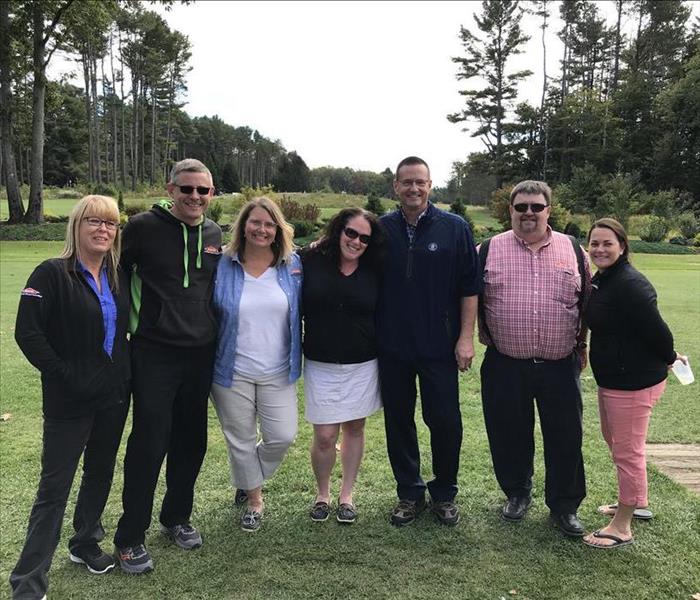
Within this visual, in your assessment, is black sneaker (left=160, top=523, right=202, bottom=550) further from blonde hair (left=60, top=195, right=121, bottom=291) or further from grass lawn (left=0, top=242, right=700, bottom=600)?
blonde hair (left=60, top=195, right=121, bottom=291)

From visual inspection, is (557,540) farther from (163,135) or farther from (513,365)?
(163,135)

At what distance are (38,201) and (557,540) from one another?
26.4m

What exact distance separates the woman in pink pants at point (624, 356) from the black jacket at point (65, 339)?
2.55 meters

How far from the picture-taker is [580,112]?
41.5m

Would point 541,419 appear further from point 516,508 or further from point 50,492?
point 50,492

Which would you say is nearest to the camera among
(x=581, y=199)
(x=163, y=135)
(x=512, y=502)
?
(x=512, y=502)

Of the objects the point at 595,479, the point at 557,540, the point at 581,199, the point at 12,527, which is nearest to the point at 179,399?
the point at 12,527

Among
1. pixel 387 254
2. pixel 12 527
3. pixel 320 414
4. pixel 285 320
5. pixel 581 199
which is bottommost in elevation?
pixel 12 527

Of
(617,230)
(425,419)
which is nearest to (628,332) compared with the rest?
(617,230)

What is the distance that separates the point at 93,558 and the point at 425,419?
6.33 ft

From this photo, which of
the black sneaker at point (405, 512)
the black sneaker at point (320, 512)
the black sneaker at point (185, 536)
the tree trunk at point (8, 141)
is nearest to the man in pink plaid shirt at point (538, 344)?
the black sneaker at point (405, 512)

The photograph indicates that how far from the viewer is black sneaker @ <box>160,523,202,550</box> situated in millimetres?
3008

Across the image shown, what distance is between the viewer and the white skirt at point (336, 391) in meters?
3.26

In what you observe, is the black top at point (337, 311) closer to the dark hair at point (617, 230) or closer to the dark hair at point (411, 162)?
the dark hair at point (411, 162)
